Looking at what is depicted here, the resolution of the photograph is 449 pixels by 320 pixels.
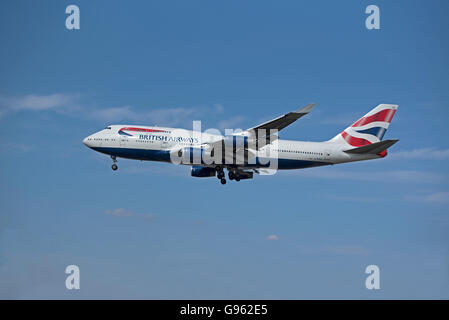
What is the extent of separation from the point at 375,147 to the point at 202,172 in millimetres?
18474

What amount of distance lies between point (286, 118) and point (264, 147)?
9914mm

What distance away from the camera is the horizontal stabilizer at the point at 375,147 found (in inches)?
2099

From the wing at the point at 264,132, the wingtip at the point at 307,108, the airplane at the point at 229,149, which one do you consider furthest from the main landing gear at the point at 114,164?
the wingtip at the point at 307,108

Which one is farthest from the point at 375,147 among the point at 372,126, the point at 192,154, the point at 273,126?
the point at 192,154

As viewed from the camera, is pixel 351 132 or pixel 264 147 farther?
pixel 351 132

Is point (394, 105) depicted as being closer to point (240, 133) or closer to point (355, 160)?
point (355, 160)

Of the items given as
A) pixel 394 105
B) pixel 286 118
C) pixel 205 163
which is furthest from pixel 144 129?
pixel 394 105

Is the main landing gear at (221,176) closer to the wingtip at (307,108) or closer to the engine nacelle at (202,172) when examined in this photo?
the engine nacelle at (202,172)

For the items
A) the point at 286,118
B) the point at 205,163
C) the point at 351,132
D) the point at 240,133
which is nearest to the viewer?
the point at 286,118

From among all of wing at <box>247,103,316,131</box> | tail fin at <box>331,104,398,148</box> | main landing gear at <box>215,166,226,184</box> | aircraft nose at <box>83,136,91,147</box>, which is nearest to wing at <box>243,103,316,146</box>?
wing at <box>247,103,316,131</box>

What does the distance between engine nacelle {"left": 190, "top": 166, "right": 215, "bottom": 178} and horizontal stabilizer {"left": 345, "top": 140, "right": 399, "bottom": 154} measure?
572 inches

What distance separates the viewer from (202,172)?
6169cm

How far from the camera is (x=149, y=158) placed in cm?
5556

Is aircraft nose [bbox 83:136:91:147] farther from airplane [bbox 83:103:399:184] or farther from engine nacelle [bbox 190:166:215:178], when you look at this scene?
engine nacelle [bbox 190:166:215:178]
